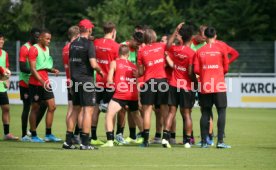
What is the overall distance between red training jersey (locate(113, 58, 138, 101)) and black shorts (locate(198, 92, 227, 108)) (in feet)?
4.44

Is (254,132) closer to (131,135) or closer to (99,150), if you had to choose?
(131,135)

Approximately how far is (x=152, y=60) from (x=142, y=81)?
0.77 meters

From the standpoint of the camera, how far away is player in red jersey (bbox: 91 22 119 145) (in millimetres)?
17850

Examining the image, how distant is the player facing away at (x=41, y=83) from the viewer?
18.6 m

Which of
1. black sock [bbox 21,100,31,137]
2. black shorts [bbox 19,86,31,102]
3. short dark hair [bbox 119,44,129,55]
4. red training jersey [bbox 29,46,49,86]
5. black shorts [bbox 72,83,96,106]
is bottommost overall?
black sock [bbox 21,100,31,137]

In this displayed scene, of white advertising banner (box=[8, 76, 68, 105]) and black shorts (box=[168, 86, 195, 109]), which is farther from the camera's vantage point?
white advertising banner (box=[8, 76, 68, 105])

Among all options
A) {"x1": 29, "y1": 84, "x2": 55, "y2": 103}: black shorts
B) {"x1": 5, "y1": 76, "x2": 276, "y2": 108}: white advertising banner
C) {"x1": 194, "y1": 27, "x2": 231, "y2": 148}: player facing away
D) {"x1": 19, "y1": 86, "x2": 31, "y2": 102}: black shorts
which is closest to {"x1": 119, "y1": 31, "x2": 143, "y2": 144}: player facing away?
{"x1": 29, "y1": 84, "x2": 55, "y2": 103}: black shorts

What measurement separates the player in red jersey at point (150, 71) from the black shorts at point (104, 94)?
1.04 m

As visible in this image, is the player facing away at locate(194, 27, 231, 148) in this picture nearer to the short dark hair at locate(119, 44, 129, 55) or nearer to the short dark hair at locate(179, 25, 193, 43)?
the short dark hair at locate(179, 25, 193, 43)

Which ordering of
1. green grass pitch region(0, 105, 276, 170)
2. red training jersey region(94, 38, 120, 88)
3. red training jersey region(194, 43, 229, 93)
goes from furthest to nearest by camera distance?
1. red training jersey region(94, 38, 120, 88)
2. red training jersey region(194, 43, 229, 93)
3. green grass pitch region(0, 105, 276, 170)

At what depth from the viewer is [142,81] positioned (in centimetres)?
1780

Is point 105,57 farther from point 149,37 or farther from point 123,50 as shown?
point 149,37

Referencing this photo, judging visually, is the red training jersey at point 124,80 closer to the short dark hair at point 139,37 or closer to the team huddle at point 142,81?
the team huddle at point 142,81

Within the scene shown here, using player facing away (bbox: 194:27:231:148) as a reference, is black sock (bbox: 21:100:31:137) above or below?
below
